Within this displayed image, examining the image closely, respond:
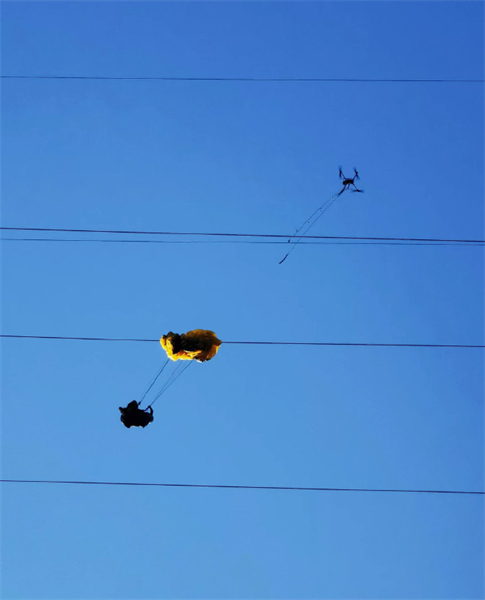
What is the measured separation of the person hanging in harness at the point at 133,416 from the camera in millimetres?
10711

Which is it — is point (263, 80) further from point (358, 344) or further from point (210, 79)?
point (358, 344)

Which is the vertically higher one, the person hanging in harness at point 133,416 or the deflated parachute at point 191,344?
the deflated parachute at point 191,344

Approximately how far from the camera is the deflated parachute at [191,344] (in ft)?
34.4

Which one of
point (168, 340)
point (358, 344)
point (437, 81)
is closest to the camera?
point (358, 344)

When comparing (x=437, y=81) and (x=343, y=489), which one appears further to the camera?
(x=437, y=81)

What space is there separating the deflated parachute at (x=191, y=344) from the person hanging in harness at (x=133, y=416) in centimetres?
100

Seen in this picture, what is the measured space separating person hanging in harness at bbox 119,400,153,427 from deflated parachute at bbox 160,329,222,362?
1.00m

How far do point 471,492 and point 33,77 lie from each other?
10.0 m

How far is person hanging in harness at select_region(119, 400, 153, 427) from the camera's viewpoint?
10.7 metres

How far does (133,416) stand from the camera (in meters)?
10.7

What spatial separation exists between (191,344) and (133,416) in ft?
4.72

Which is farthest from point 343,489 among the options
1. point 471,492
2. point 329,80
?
point 329,80

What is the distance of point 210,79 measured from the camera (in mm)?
12164

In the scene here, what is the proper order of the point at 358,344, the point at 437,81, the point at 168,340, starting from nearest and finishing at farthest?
1. the point at 358,344
2. the point at 168,340
3. the point at 437,81
